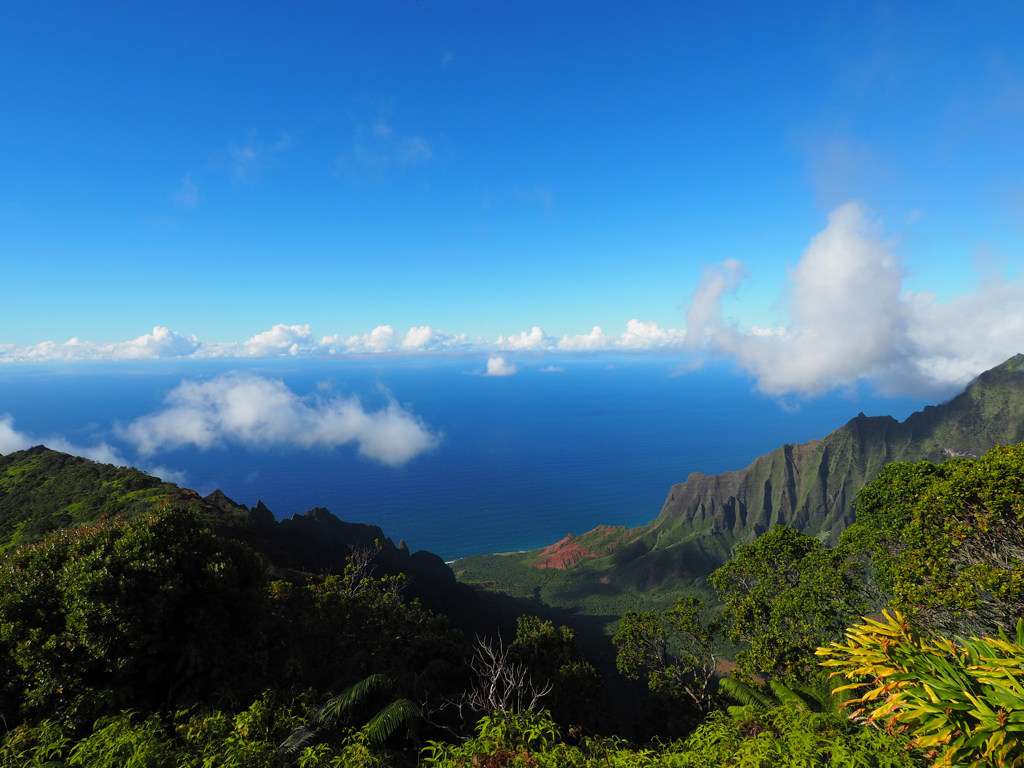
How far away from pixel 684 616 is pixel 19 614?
2696cm

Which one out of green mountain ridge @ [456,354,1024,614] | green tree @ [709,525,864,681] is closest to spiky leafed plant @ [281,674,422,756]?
green tree @ [709,525,864,681]

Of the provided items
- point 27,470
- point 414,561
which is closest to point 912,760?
point 27,470

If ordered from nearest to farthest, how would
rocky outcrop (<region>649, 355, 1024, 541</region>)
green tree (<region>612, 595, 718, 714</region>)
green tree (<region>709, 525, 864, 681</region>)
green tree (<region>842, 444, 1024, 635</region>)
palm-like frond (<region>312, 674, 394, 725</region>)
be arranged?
palm-like frond (<region>312, 674, 394, 725</region>), green tree (<region>842, 444, 1024, 635</region>), green tree (<region>709, 525, 864, 681</region>), green tree (<region>612, 595, 718, 714</region>), rocky outcrop (<region>649, 355, 1024, 541</region>)

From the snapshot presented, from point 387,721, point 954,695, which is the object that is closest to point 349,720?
point 387,721

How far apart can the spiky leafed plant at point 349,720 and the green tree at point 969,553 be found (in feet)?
59.6

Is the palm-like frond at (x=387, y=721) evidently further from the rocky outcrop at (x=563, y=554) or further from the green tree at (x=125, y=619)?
the rocky outcrop at (x=563, y=554)

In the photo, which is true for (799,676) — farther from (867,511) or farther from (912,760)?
(912,760)

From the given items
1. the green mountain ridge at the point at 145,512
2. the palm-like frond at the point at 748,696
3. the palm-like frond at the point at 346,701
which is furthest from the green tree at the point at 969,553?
the green mountain ridge at the point at 145,512

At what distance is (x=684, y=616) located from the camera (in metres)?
23.9

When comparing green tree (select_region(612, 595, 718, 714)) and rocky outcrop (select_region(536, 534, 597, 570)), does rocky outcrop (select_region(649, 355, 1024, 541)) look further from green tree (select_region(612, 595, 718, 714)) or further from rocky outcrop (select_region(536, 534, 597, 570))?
green tree (select_region(612, 595, 718, 714))

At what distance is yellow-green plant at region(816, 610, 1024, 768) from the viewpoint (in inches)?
147

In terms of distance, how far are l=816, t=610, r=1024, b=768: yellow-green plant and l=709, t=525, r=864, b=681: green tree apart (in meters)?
16.8

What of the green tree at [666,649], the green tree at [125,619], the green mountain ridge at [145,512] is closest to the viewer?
the green tree at [125,619]

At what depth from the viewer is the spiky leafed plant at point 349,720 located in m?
8.20
